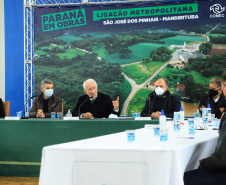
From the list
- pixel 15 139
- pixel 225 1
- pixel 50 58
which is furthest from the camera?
pixel 50 58

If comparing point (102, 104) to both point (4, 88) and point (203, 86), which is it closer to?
point (203, 86)

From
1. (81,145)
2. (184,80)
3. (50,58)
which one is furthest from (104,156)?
(50,58)

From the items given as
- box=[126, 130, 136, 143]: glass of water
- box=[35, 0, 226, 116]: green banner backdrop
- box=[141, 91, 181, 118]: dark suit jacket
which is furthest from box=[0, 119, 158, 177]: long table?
box=[35, 0, 226, 116]: green banner backdrop

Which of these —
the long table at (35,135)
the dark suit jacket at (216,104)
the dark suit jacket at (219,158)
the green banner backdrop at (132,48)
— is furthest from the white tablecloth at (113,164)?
the green banner backdrop at (132,48)

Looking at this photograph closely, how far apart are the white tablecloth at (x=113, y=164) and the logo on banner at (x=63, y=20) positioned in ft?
17.2

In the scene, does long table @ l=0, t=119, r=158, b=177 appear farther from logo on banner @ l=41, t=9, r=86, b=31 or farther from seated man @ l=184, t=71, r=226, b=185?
logo on banner @ l=41, t=9, r=86, b=31

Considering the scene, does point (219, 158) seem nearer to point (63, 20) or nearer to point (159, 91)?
point (159, 91)

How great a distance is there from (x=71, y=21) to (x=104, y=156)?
5398 millimetres

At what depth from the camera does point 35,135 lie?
16.4 feet

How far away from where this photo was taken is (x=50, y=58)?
292 inches

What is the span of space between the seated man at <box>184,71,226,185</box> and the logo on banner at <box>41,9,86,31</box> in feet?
17.0

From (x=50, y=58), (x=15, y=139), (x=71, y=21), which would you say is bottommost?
(x=15, y=139)

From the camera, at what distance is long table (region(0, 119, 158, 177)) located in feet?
15.9

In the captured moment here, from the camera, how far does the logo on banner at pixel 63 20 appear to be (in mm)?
7387
